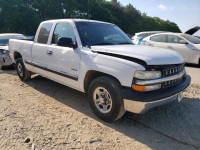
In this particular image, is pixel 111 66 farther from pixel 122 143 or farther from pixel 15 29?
pixel 15 29

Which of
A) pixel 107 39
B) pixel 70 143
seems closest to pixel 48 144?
pixel 70 143

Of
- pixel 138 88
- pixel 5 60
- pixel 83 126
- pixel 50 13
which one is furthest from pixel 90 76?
pixel 50 13

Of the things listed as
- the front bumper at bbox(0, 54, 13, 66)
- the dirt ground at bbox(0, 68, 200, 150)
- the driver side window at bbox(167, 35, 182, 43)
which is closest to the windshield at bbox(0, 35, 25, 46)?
the front bumper at bbox(0, 54, 13, 66)

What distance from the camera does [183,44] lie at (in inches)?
307

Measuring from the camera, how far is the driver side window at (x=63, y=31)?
3644mm

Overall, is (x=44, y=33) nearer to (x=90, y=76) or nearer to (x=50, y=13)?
(x=90, y=76)

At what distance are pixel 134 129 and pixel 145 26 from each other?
6613 cm

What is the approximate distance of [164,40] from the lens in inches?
333

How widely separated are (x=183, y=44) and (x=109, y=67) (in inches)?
246

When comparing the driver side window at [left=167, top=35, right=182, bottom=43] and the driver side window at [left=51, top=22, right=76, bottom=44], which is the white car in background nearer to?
the driver side window at [left=167, top=35, right=182, bottom=43]

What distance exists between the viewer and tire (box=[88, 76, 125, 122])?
9.00 ft

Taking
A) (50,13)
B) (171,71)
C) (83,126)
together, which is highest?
(50,13)

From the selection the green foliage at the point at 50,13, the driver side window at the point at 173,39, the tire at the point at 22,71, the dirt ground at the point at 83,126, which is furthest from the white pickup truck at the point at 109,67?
the green foliage at the point at 50,13

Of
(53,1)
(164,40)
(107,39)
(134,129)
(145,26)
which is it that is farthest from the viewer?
(145,26)
